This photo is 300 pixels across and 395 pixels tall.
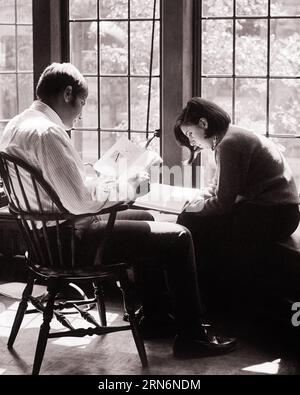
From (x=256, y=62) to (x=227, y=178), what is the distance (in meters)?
1.22

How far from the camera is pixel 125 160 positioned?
3.55 metres

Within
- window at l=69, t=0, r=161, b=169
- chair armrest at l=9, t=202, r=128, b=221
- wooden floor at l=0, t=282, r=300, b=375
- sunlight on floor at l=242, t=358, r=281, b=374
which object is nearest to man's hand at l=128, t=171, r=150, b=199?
chair armrest at l=9, t=202, r=128, b=221

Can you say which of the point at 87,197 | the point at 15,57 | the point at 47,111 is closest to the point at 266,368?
the point at 87,197

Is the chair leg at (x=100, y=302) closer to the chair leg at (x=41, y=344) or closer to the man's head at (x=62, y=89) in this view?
the chair leg at (x=41, y=344)

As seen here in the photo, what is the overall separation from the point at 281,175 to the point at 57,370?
4.60 feet

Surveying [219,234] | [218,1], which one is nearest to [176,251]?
[219,234]

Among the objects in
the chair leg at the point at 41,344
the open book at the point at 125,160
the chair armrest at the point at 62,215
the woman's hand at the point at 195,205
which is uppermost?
the open book at the point at 125,160

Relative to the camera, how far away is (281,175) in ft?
12.2

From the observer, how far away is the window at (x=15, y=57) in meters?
5.08

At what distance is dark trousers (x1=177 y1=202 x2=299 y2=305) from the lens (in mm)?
3719

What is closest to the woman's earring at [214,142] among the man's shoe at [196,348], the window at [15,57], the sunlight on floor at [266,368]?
the man's shoe at [196,348]

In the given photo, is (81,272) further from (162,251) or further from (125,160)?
(125,160)

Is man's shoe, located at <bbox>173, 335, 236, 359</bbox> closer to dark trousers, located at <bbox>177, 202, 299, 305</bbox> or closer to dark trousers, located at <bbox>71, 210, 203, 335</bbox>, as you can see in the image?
dark trousers, located at <bbox>71, 210, 203, 335</bbox>

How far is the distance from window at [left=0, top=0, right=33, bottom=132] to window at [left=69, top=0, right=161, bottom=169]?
32 centimetres
